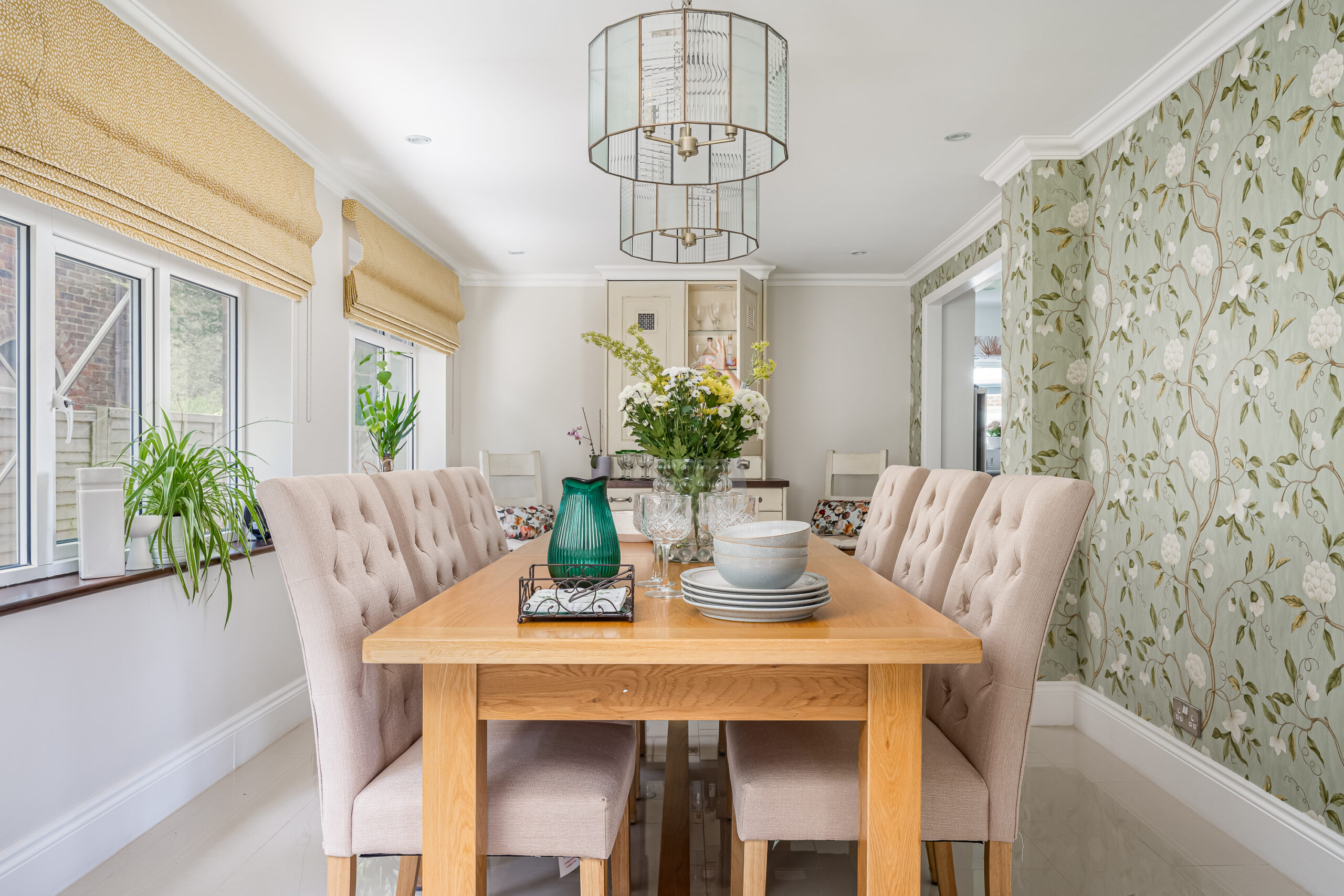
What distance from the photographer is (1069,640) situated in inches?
125

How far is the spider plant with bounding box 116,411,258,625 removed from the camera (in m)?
2.24

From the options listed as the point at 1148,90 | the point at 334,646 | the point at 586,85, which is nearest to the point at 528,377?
the point at 586,85

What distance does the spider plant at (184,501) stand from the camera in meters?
2.24

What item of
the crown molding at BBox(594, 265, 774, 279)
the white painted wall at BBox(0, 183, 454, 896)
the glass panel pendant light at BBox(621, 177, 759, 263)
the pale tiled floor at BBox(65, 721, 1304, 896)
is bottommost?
the pale tiled floor at BBox(65, 721, 1304, 896)

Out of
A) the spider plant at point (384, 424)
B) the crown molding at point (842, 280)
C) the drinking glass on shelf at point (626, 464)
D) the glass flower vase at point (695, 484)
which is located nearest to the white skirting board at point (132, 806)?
the spider plant at point (384, 424)

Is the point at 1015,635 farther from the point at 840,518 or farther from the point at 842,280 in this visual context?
the point at 842,280

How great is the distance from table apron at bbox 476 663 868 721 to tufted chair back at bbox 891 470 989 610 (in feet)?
2.23

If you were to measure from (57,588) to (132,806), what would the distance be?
2.11 feet

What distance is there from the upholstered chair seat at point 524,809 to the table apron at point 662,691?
0.19 m

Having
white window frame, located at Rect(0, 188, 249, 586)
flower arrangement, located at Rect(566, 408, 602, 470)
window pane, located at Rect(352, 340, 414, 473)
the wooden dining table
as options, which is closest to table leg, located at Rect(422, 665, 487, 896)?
the wooden dining table

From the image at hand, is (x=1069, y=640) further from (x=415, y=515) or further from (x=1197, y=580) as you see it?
(x=415, y=515)

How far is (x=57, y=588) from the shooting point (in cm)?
189

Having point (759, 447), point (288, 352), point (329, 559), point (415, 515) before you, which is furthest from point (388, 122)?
point (759, 447)

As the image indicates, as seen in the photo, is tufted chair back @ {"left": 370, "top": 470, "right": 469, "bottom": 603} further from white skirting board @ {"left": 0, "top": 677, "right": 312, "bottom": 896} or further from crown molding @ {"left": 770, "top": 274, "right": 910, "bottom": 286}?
crown molding @ {"left": 770, "top": 274, "right": 910, "bottom": 286}
